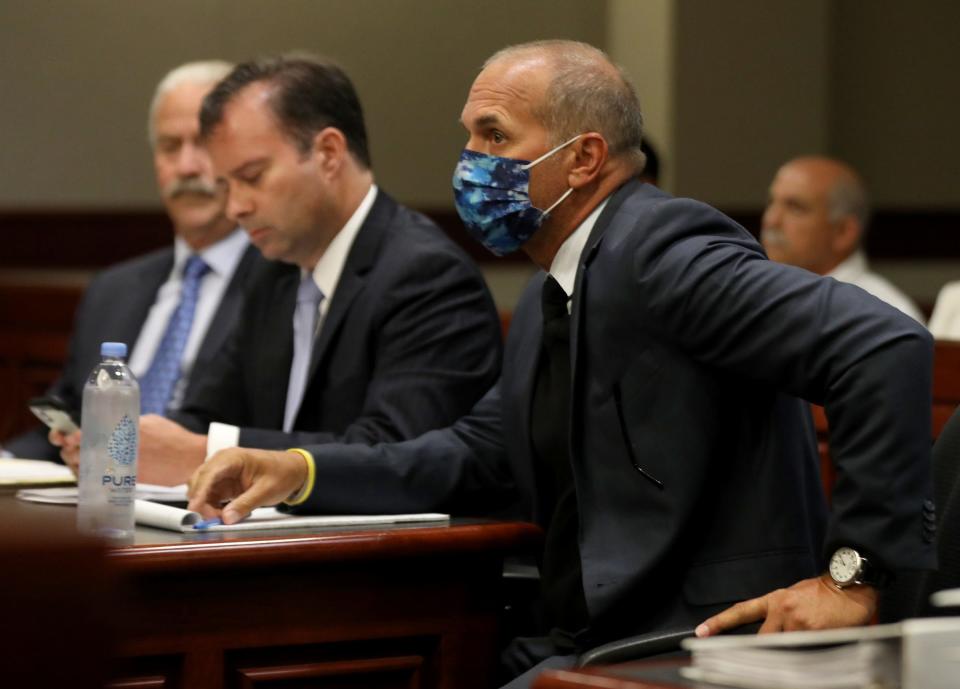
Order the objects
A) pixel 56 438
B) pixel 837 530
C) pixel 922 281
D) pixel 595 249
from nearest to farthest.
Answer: pixel 837 530 < pixel 595 249 < pixel 56 438 < pixel 922 281

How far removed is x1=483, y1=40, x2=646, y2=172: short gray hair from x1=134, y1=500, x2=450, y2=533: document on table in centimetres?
68

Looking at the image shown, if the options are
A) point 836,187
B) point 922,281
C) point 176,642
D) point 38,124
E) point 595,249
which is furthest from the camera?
point 922,281

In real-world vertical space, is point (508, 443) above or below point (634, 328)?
below

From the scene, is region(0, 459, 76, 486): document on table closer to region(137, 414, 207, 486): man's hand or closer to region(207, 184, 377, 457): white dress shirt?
region(137, 414, 207, 486): man's hand

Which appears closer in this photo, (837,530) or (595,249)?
(837,530)

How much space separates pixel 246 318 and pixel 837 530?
176cm

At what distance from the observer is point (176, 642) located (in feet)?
7.80

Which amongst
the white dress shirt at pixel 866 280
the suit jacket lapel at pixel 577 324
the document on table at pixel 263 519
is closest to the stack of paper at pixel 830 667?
the suit jacket lapel at pixel 577 324

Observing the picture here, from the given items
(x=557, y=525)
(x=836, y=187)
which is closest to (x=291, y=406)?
(x=557, y=525)

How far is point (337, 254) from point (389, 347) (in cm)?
32

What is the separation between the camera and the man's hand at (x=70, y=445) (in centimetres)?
312

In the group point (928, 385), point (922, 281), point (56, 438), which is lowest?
point (922, 281)

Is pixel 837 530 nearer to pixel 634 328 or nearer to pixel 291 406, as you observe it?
pixel 634 328

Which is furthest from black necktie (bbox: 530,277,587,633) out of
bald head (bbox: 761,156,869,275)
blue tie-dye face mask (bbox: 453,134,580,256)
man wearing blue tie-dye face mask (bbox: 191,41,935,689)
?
bald head (bbox: 761,156,869,275)
